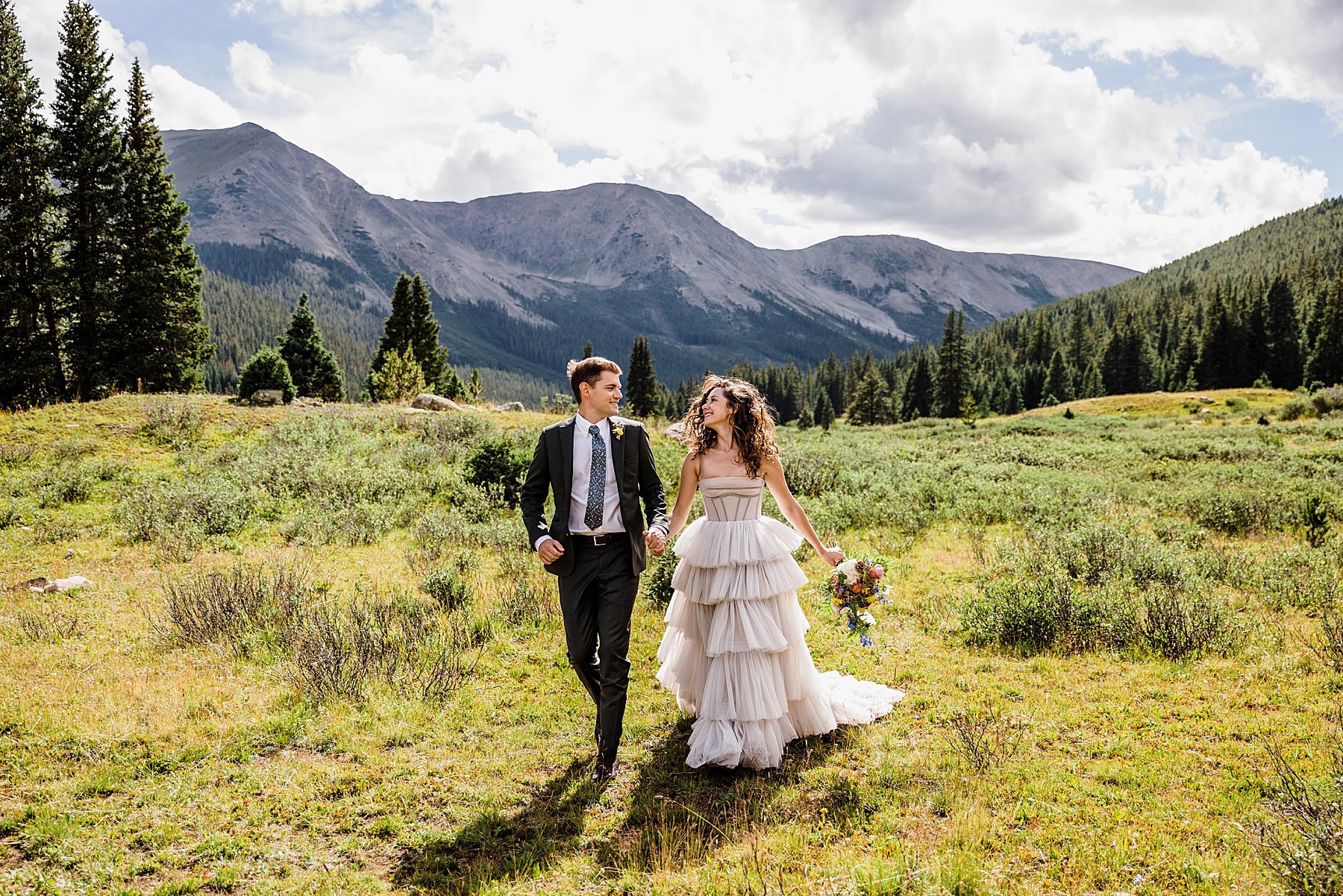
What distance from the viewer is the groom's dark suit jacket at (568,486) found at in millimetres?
5223

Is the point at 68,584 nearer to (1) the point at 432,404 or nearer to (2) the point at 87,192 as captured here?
(1) the point at 432,404

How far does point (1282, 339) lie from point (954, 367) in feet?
115

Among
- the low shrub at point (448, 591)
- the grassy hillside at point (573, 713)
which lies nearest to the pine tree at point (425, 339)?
the grassy hillside at point (573, 713)

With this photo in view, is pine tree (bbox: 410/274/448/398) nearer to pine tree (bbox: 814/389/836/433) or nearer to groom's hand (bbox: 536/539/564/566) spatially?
groom's hand (bbox: 536/539/564/566)

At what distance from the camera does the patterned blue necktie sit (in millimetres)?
5227

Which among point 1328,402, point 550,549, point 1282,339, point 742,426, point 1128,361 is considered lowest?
point 550,549

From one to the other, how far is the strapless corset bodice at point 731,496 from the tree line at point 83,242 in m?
28.0

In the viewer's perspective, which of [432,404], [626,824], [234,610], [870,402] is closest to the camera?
[626,824]

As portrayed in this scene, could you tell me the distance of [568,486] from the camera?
5262 millimetres

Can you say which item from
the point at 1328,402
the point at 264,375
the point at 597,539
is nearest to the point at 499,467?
the point at 597,539

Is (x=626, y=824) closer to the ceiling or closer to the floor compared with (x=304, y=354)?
closer to the floor

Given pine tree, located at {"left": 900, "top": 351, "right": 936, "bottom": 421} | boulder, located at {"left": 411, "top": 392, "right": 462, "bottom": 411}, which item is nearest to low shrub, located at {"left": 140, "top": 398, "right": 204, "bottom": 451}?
boulder, located at {"left": 411, "top": 392, "right": 462, "bottom": 411}

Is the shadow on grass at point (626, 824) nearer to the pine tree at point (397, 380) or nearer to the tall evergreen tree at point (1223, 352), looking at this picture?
the pine tree at point (397, 380)

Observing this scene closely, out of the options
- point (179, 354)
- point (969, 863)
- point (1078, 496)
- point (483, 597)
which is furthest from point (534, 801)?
point (179, 354)
